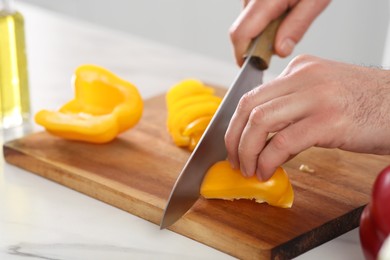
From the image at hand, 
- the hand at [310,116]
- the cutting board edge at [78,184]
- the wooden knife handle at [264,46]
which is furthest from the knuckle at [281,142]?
the wooden knife handle at [264,46]

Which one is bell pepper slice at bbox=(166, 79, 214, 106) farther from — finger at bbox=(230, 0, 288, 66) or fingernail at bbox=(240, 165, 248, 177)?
fingernail at bbox=(240, 165, 248, 177)

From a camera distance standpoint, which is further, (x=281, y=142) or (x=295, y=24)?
(x=295, y=24)

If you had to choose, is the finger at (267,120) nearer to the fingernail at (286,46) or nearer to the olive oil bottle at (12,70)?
the fingernail at (286,46)

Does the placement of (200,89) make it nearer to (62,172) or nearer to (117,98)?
(117,98)

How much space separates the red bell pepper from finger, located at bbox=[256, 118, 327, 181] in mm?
155

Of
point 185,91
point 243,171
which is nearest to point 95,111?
point 185,91

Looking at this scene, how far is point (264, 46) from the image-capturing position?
1574mm

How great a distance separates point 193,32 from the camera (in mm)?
3438

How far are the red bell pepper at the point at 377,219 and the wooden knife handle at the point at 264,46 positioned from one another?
49cm

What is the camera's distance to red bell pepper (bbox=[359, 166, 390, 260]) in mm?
1048

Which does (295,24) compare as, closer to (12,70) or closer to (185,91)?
(185,91)

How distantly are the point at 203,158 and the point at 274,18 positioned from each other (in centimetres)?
42

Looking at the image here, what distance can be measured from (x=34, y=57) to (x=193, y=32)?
1.44 m

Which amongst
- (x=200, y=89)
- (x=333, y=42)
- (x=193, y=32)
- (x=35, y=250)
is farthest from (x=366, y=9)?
(x=35, y=250)
